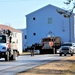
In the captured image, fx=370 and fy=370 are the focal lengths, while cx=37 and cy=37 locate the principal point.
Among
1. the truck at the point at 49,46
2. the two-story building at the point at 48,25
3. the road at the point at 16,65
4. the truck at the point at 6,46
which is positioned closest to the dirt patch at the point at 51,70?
the road at the point at 16,65

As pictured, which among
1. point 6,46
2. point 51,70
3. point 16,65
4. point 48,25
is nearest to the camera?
point 51,70

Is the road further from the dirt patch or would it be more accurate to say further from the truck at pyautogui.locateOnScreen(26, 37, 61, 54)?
the truck at pyautogui.locateOnScreen(26, 37, 61, 54)

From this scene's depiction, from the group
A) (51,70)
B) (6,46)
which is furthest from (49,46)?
(51,70)

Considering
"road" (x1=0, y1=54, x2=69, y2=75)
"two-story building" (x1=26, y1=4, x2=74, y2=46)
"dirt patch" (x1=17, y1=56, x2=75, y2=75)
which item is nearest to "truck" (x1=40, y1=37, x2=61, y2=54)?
"two-story building" (x1=26, y1=4, x2=74, y2=46)

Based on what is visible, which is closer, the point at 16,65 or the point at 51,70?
the point at 51,70

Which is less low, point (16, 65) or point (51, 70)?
point (16, 65)

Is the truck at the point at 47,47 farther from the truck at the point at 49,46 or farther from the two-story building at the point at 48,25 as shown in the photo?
the two-story building at the point at 48,25

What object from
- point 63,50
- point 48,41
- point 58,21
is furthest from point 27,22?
point 63,50

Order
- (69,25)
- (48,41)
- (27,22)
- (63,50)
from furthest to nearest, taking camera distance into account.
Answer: (27,22) → (69,25) → (48,41) → (63,50)

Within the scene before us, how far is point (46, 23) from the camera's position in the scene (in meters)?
85.7

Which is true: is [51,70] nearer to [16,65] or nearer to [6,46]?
[16,65]

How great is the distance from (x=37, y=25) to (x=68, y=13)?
5439 cm

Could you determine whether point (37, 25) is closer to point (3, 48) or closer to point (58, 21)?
point (58, 21)

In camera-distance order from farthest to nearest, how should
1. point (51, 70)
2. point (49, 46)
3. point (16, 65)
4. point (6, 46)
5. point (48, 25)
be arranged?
1. point (48, 25)
2. point (49, 46)
3. point (6, 46)
4. point (16, 65)
5. point (51, 70)
